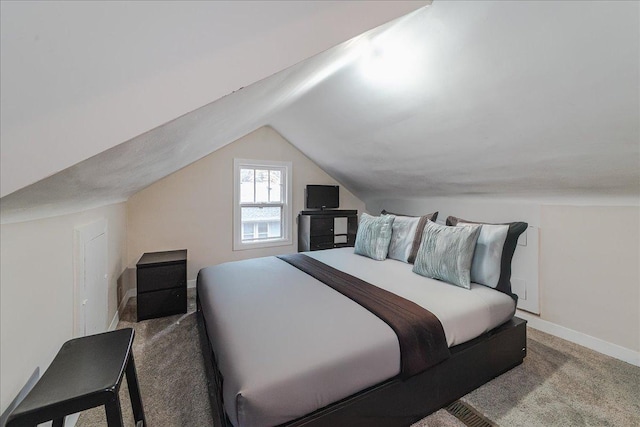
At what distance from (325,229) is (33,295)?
3344 mm

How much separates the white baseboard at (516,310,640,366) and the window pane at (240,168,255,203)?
3636 millimetres

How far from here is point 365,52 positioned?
1925mm

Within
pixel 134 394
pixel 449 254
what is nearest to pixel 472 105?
pixel 449 254

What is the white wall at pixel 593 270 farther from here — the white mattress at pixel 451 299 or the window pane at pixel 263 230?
the window pane at pixel 263 230

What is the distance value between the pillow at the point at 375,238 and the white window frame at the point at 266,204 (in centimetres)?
157

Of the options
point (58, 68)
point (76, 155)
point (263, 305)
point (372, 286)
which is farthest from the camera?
point (372, 286)

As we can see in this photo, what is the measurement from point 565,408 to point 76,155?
8.67 ft

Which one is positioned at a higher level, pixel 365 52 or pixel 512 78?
pixel 365 52

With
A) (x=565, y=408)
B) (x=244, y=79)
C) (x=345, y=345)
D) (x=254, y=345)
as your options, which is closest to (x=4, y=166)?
(x=244, y=79)

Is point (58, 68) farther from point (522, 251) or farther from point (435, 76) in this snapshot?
point (522, 251)

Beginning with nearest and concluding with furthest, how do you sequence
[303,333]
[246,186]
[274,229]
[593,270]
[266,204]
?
[303,333], [593,270], [246,186], [266,204], [274,229]

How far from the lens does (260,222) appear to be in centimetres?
412

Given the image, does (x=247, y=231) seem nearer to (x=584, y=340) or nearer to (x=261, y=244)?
(x=261, y=244)

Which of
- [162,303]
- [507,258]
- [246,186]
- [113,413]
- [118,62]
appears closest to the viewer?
[118,62]
